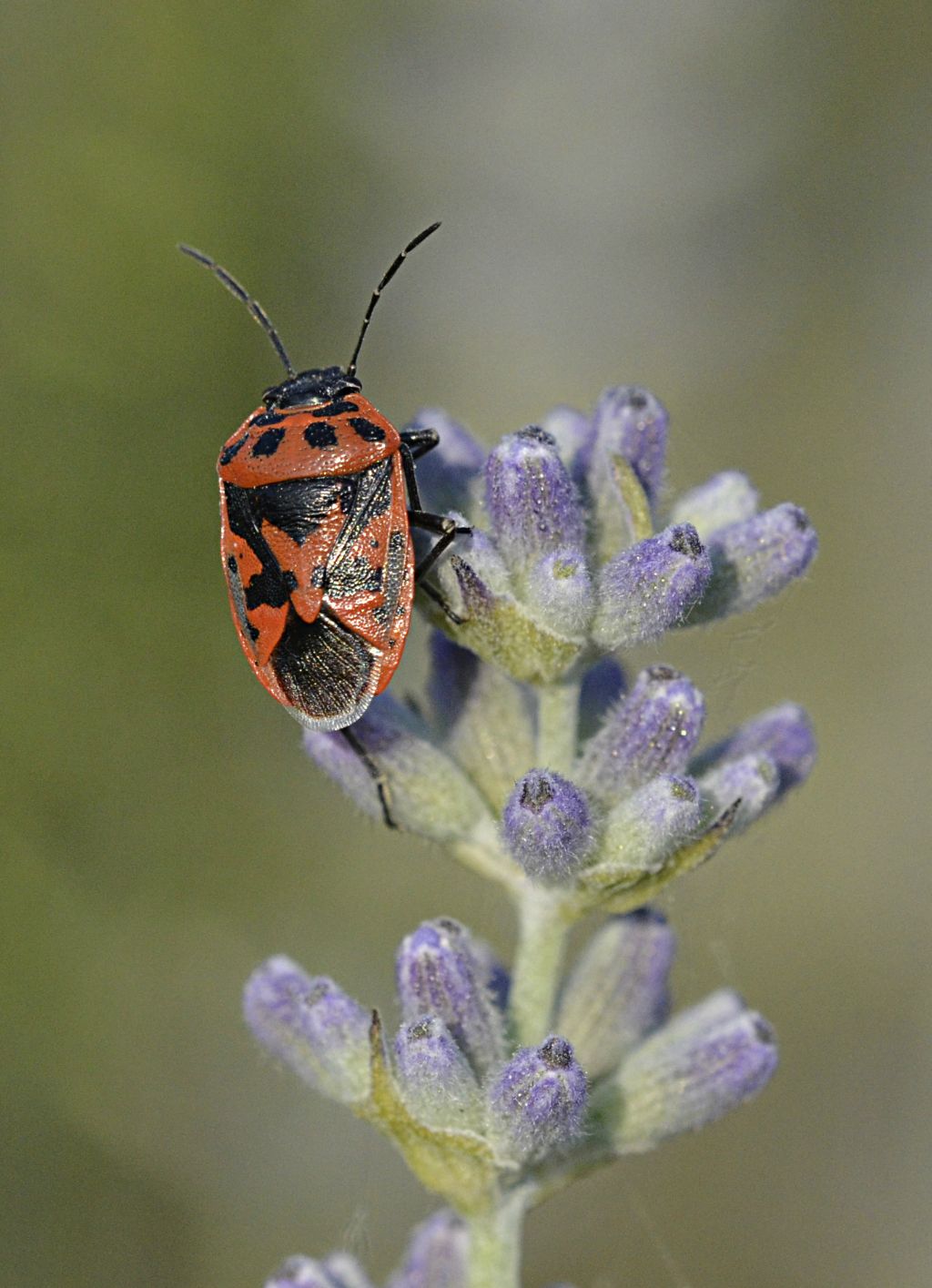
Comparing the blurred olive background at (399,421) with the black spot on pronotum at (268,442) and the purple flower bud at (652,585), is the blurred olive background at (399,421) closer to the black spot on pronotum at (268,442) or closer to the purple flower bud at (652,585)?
the purple flower bud at (652,585)

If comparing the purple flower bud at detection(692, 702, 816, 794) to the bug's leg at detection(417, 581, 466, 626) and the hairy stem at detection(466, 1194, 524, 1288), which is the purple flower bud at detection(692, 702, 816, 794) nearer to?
the bug's leg at detection(417, 581, 466, 626)

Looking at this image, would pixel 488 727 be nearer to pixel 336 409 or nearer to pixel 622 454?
pixel 622 454

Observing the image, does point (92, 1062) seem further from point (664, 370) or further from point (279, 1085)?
point (664, 370)

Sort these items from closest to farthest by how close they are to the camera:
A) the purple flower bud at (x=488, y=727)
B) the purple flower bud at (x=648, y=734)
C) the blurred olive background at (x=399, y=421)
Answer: the purple flower bud at (x=648, y=734) < the purple flower bud at (x=488, y=727) < the blurred olive background at (x=399, y=421)

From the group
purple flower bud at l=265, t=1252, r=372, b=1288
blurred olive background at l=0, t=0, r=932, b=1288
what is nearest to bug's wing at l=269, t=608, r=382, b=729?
purple flower bud at l=265, t=1252, r=372, b=1288

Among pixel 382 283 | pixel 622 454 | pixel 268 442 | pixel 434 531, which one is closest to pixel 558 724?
pixel 434 531

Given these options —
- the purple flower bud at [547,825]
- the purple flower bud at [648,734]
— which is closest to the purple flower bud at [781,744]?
the purple flower bud at [648,734]
